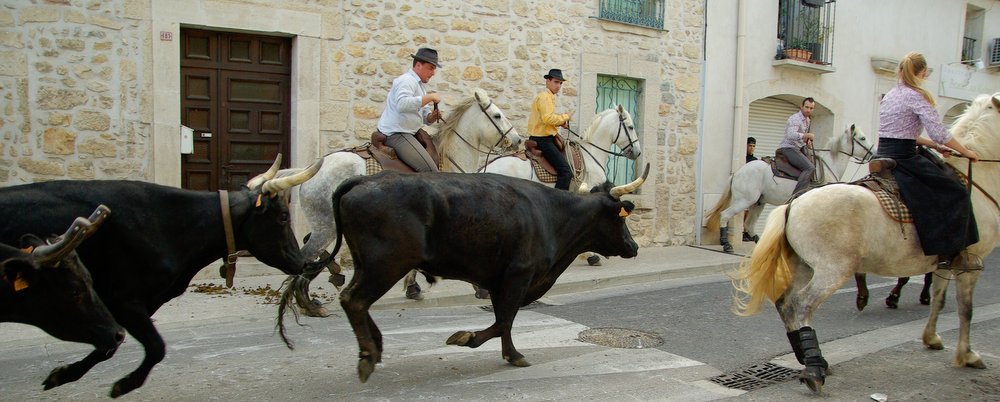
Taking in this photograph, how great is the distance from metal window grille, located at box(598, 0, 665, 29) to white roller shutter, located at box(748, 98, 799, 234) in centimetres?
303

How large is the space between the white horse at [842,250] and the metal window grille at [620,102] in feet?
22.2

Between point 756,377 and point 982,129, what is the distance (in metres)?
2.64

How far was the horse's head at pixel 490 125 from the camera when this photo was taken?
28.1 ft

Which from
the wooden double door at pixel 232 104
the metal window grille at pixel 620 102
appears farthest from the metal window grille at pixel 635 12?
the wooden double door at pixel 232 104

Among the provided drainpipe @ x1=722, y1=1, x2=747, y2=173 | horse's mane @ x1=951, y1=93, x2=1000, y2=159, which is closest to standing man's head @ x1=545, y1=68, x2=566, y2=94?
horse's mane @ x1=951, y1=93, x2=1000, y2=159

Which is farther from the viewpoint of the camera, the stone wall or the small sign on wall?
the small sign on wall

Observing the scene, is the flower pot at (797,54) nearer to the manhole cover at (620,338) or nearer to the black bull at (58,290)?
the manhole cover at (620,338)

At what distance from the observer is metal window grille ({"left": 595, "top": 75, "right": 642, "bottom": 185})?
473 inches

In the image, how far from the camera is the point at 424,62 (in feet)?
25.2

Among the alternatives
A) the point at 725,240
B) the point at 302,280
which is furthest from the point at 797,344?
the point at 725,240

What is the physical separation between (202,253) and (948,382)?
16.0ft

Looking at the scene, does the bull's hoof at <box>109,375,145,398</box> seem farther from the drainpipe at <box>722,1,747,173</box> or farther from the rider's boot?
the drainpipe at <box>722,1,747,173</box>

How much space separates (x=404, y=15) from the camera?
390 inches

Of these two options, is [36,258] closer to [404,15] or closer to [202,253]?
[202,253]
